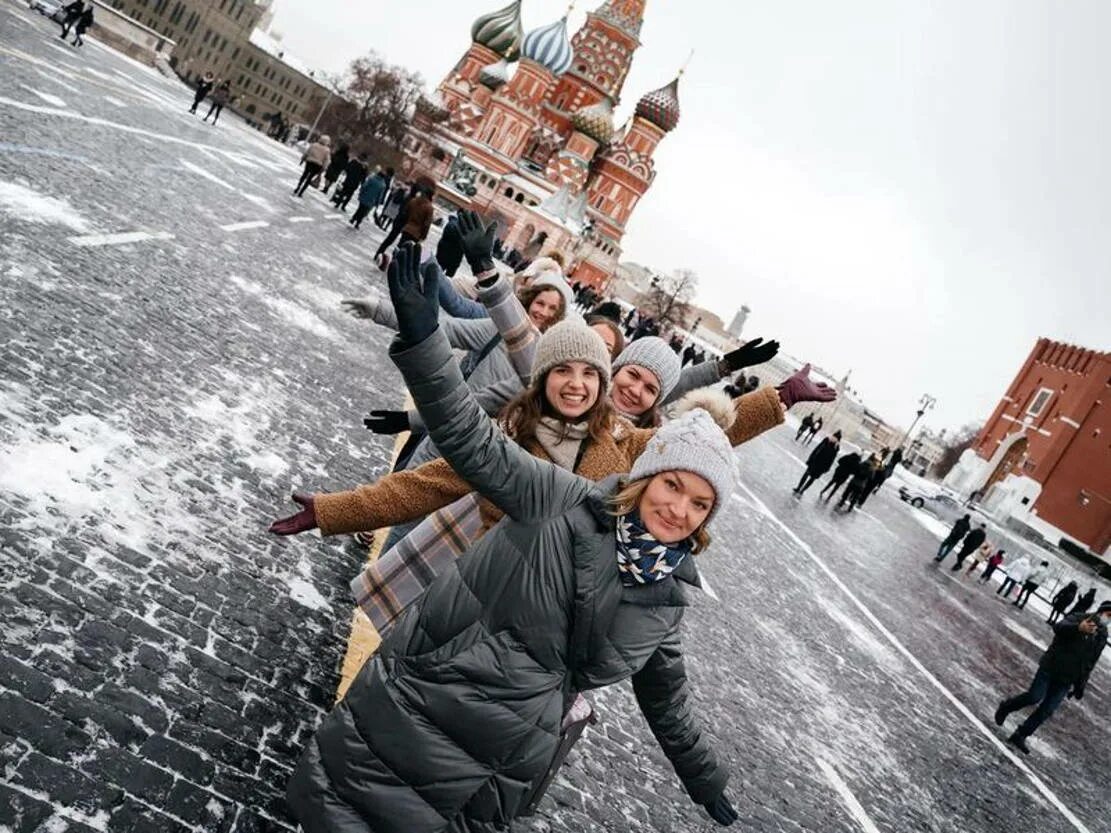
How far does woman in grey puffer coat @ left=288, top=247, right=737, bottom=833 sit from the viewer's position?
2094 millimetres

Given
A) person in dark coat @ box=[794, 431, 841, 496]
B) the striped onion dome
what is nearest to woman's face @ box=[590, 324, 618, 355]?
person in dark coat @ box=[794, 431, 841, 496]

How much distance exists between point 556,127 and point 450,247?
6738cm

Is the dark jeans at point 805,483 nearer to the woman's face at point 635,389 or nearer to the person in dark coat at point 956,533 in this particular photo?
the person in dark coat at point 956,533

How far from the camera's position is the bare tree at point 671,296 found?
83.1 metres

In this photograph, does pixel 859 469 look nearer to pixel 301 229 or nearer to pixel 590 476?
pixel 301 229

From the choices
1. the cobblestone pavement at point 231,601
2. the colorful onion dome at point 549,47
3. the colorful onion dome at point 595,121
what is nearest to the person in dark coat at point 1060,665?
the cobblestone pavement at point 231,601

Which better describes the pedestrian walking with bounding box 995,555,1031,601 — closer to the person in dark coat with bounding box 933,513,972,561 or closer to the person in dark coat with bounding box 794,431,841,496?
the person in dark coat with bounding box 933,513,972,561

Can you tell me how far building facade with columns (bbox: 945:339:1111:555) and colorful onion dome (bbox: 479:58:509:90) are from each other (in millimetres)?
45673

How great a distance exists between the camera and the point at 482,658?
2111 mm

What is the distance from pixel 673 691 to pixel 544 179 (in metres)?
63.0

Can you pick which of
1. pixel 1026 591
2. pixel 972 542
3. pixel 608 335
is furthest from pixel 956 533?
pixel 608 335

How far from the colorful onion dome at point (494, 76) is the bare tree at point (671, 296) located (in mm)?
24096

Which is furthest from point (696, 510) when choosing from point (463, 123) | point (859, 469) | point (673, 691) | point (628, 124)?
point (628, 124)

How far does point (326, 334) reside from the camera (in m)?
8.98
